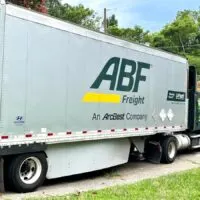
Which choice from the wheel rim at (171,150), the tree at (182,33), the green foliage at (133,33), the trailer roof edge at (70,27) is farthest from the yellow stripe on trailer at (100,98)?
the tree at (182,33)

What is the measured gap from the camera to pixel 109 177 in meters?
11.6

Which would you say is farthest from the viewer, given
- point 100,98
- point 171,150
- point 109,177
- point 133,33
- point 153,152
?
point 133,33

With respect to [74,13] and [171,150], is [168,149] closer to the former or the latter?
[171,150]

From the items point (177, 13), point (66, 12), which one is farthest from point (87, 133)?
point (177, 13)

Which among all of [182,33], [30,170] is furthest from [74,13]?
[30,170]

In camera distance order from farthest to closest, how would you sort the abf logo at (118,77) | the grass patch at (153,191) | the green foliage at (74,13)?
the green foliage at (74,13) → the abf logo at (118,77) → the grass patch at (153,191)

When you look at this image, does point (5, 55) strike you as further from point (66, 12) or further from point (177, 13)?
point (177, 13)

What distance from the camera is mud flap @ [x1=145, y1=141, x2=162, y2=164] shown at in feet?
46.1

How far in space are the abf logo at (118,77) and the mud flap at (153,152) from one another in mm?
2298

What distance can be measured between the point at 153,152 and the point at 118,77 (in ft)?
11.7

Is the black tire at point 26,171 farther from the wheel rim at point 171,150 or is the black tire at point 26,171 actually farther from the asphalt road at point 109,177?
the wheel rim at point 171,150

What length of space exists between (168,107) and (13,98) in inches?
261

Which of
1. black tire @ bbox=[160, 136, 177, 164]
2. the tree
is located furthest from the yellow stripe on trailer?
the tree

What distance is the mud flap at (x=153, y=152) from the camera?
14.1m
